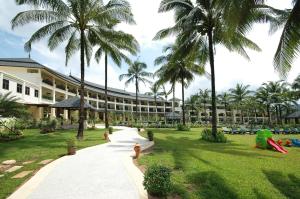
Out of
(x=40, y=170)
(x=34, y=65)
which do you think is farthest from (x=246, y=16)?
(x=34, y=65)

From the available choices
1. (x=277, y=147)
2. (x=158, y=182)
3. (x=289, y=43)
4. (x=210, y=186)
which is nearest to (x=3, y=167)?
(x=158, y=182)

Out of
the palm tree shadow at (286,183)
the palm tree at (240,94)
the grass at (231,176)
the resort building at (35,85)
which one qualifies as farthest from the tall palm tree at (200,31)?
the palm tree at (240,94)

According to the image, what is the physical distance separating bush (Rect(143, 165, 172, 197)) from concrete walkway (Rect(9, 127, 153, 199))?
0.27 meters

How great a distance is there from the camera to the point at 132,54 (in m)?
27.6

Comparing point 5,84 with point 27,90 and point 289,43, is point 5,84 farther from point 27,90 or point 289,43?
point 289,43

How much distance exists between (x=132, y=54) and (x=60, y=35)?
32.8 feet

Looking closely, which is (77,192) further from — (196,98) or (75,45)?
(196,98)

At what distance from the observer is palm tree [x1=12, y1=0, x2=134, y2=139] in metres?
17.2

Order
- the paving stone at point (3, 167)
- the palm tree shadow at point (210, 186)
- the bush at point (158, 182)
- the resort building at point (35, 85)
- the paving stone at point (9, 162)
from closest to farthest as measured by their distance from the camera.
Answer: the bush at point (158, 182), the palm tree shadow at point (210, 186), the paving stone at point (3, 167), the paving stone at point (9, 162), the resort building at point (35, 85)

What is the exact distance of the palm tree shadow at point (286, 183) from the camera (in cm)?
692

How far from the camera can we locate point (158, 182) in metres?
5.95

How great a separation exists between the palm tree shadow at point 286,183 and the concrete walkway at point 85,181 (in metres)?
4.10

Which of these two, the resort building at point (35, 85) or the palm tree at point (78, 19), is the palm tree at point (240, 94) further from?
the palm tree at point (78, 19)

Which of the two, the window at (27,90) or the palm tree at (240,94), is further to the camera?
the palm tree at (240,94)
